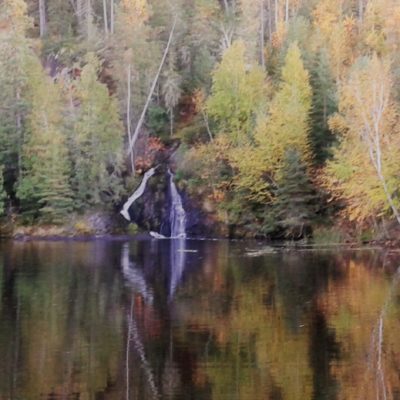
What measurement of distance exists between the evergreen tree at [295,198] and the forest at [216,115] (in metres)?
0.09

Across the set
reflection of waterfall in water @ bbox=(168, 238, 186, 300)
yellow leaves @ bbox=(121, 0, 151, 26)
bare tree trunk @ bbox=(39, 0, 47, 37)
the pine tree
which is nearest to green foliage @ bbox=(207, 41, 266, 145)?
the pine tree

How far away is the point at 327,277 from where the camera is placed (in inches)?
1120

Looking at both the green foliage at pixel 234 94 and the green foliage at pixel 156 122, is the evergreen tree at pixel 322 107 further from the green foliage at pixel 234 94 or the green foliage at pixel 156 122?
the green foliage at pixel 156 122

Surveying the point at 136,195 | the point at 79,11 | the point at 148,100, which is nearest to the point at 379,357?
the point at 136,195

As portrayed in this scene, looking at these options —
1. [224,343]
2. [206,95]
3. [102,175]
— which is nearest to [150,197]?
[102,175]

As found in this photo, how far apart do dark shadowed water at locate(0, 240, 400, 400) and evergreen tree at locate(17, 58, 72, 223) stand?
18079 millimetres

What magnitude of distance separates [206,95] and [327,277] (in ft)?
104

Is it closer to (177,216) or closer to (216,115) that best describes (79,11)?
(216,115)

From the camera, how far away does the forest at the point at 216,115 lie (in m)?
42.6

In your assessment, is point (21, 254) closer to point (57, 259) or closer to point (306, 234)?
point (57, 259)

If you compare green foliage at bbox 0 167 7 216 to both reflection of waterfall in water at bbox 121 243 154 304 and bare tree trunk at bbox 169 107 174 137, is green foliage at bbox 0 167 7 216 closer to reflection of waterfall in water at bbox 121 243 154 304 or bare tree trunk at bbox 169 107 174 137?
bare tree trunk at bbox 169 107 174 137

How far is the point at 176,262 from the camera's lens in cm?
3541

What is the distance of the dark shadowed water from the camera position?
13953 millimetres

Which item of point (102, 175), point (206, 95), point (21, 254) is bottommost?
point (21, 254)
